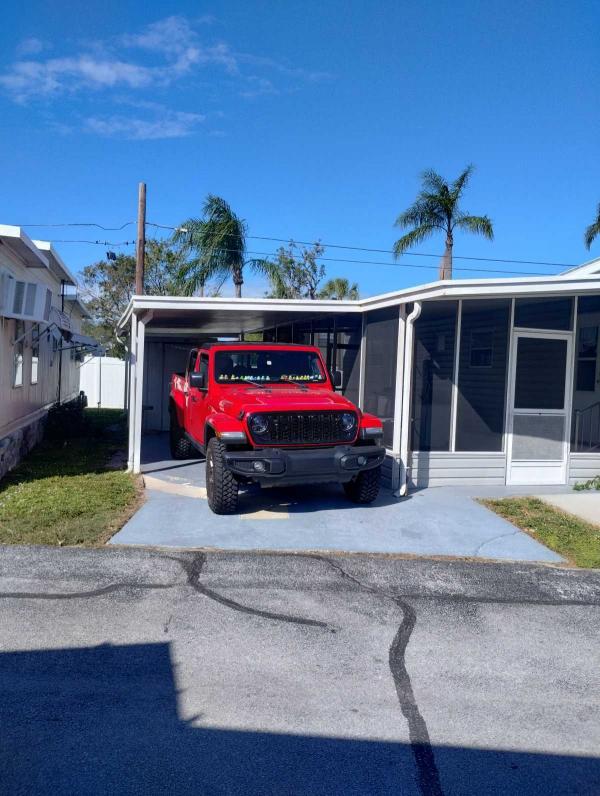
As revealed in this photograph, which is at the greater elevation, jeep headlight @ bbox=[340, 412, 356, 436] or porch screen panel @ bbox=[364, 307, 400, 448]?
porch screen panel @ bbox=[364, 307, 400, 448]

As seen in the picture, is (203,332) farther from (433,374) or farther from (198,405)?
(433,374)

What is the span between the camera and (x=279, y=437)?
768 cm

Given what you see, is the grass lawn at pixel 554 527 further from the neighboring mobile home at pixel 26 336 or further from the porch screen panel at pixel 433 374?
the neighboring mobile home at pixel 26 336

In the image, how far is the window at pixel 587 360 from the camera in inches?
405

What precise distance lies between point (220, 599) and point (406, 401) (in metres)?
4.61

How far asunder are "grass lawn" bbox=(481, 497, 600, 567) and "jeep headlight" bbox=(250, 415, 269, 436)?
3.11 m

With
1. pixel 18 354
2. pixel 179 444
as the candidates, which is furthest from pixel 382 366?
pixel 18 354

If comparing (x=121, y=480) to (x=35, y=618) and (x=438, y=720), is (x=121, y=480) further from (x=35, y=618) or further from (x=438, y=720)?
(x=438, y=720)

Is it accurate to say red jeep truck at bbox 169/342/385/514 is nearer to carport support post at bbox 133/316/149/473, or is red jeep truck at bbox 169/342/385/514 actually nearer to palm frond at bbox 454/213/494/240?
carport support post at bbox 133/316/149/473

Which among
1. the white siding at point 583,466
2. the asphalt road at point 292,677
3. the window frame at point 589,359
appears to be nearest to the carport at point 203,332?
the window frame at point 589,359

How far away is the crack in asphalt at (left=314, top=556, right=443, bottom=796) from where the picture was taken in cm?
310

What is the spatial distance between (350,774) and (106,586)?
9.66 ft

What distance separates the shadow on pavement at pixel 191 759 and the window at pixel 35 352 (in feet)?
33.3

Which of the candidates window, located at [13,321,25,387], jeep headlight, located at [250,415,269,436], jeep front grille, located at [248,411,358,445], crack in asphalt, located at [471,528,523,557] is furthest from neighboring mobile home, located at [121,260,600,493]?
jeep headlight, located at [250,415,269,436]
